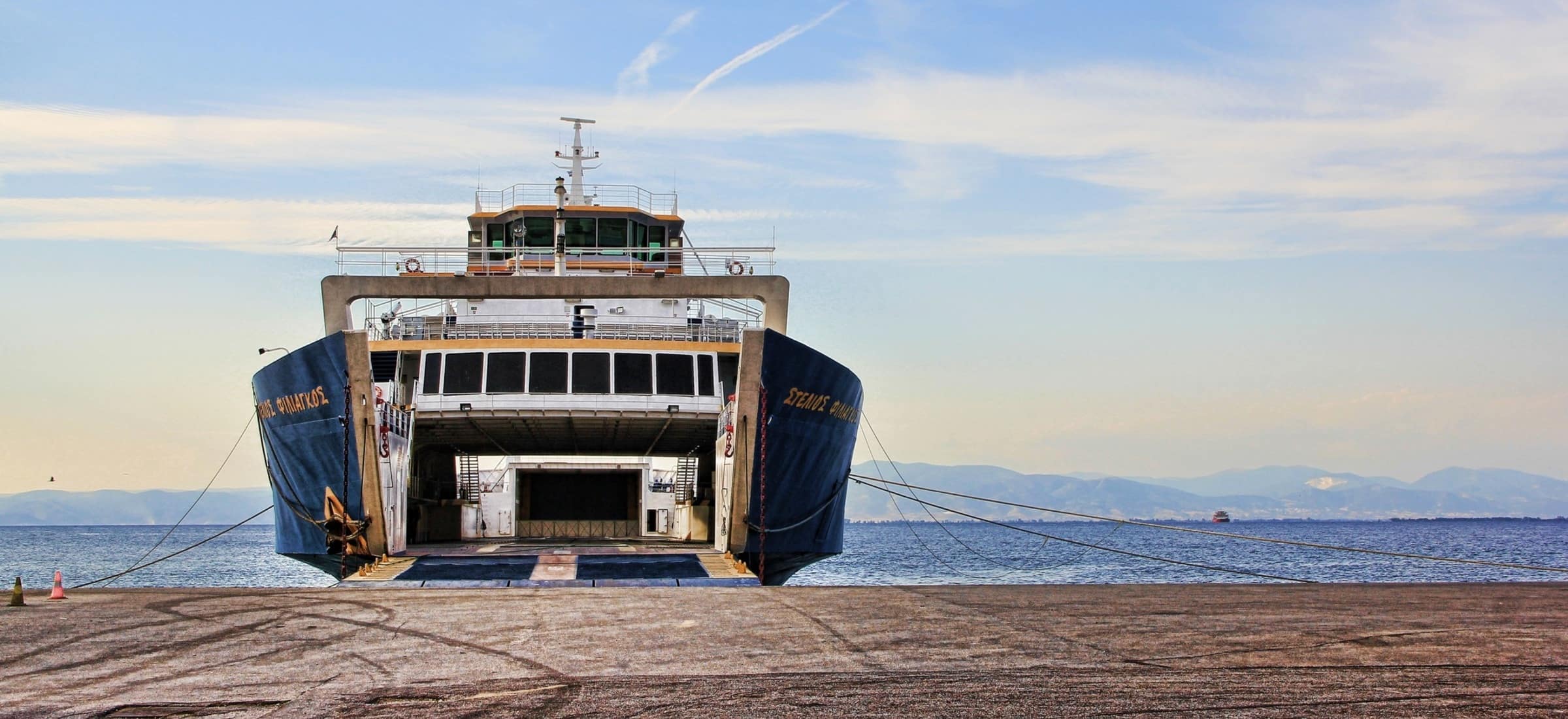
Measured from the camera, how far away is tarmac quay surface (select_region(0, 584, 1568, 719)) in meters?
6.58

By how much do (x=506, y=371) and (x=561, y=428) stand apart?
295 cm

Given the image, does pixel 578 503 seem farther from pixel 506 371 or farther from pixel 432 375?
pixel 506 371

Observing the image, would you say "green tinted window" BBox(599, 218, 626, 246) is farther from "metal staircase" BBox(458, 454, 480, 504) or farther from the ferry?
"metal staircase" BBox(458, 454, 480, 504)

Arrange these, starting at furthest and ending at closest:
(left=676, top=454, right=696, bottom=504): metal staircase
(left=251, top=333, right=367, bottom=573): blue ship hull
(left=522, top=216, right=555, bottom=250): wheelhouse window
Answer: (left=522, top=216, right=555, bottom=250): wheelhouse window
(left=676, top=454, right=696, bottom=504): metal staircase
(left=251, top=333, right=367, bottom=573): blue ship hull

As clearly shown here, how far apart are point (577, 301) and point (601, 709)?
750 inches

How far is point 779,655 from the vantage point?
27.1 ft

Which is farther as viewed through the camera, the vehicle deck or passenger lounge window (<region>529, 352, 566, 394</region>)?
passenger lounge window (<region>529, 352, 566, 394</region>)

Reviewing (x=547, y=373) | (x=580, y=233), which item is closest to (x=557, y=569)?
(x=547, y=373)

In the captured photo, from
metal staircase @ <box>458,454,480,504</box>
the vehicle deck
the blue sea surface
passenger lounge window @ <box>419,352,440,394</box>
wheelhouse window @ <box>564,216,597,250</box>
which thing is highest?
wheelhouse window @ <box>564,216,597,250</box>

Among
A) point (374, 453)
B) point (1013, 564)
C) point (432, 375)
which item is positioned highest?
point (432, 375)

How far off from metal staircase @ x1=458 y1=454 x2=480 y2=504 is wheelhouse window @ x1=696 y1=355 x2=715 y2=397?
22.2 feet

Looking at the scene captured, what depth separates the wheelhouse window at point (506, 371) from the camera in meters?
21.3

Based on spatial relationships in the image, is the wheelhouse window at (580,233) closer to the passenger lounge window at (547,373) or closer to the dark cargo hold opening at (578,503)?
the dark cargo hold opening at (578,503)

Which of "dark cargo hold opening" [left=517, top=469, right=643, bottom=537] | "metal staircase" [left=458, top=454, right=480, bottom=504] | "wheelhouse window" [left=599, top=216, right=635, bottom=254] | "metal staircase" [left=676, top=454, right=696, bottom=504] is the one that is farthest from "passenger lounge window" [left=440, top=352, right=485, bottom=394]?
"wheelhouse window" [left=599, top=216, right=635, bottom=254]
